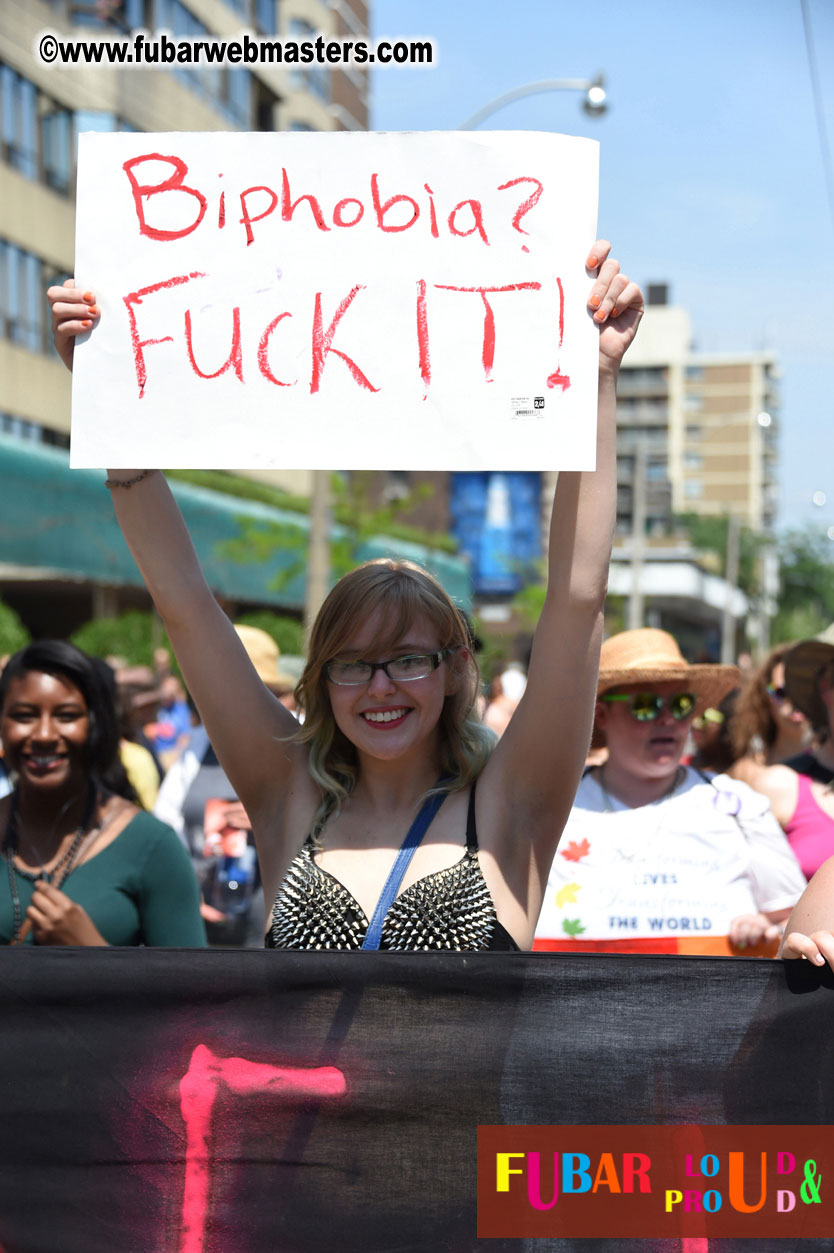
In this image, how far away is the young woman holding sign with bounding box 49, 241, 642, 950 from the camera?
228 centimetres

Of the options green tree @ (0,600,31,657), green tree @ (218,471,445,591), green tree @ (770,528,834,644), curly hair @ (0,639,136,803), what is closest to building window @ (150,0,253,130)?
green tree @ (218,471,445,591)

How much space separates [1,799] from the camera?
3.44m

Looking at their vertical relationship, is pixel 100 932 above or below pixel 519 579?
below

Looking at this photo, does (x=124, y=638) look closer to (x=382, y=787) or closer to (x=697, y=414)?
(x=382, y=787)

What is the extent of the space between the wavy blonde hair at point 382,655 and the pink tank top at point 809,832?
2033 millimetres

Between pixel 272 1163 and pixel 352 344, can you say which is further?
pixel 352 344

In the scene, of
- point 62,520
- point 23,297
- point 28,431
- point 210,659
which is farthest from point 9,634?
point 210,659

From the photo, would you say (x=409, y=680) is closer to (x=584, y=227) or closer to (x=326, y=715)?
(x=326, y=715)

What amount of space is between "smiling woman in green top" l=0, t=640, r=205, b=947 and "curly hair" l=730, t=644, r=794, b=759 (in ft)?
11.0

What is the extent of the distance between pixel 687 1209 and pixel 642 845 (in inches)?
67.5

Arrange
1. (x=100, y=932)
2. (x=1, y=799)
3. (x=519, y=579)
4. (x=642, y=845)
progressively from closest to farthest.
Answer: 1. (x=100, y=932)
2. (x=1, y=799)
3. (x=642, y=845)
4. (x=519, y=579)

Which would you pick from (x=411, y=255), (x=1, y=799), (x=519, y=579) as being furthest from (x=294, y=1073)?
(x=519, y=579)

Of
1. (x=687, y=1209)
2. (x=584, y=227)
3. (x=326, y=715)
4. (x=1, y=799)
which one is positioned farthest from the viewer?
(x=1, y=799)

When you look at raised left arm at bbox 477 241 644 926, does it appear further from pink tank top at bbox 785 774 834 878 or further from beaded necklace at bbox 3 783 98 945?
pink tank top at bbox 785 774 834 878
